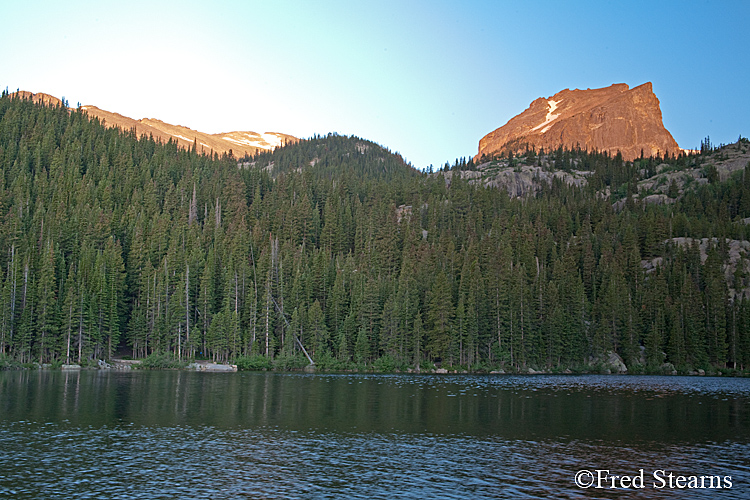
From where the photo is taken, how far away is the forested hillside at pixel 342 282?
357 ft

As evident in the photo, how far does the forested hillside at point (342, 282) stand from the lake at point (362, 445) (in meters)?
46.7

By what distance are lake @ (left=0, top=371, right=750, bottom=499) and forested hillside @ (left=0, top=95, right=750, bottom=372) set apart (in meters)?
46.7

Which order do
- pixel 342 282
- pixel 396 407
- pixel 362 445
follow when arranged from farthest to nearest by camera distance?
pixel 342 282 → pixel 396 407 → pixel 362 445

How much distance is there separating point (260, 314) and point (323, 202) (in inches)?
2925

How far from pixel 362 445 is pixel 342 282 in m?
89.4

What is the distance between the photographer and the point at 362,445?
115 ft

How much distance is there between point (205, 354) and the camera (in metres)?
114

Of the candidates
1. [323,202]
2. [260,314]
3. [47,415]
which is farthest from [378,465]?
[323,202]

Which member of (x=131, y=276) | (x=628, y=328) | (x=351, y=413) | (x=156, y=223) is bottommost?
(x=351, y=413)

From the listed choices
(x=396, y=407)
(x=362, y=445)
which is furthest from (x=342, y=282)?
(x=362, y=445)

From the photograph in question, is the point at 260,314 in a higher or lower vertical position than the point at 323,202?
lower

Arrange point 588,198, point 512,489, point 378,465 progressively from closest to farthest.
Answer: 1. point 512,489
2. point 378,465
3. point 588,198

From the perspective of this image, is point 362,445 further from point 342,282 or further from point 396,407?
point 342,282

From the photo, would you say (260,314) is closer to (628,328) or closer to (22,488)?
(628,328)
